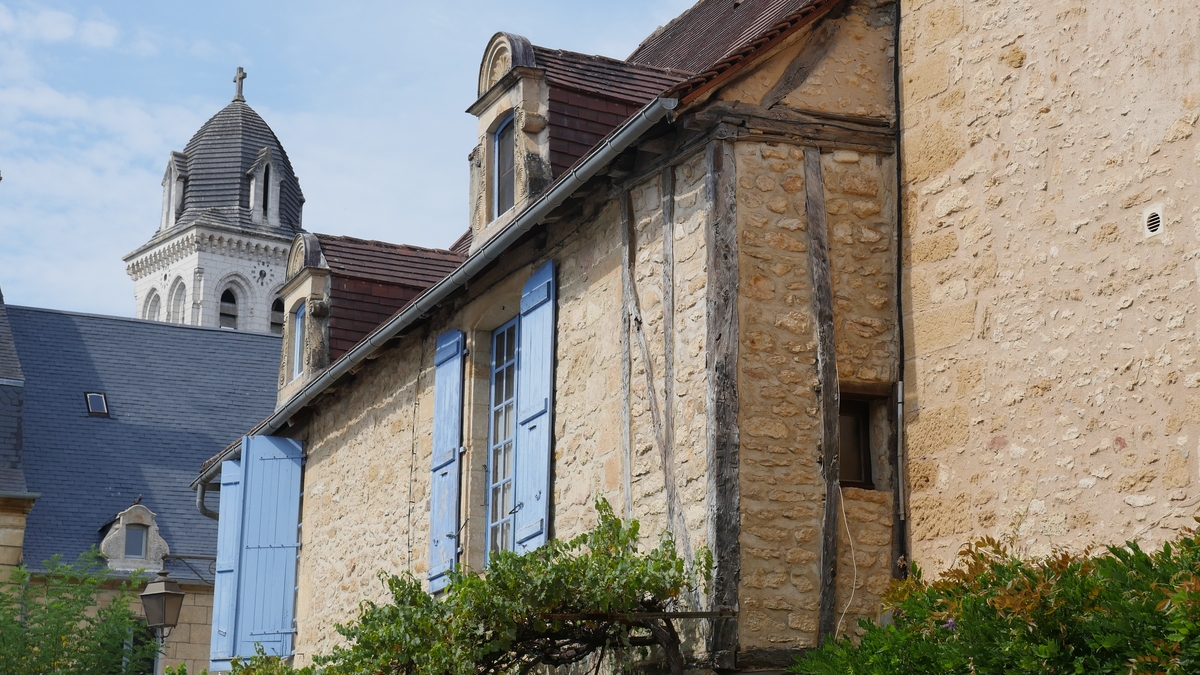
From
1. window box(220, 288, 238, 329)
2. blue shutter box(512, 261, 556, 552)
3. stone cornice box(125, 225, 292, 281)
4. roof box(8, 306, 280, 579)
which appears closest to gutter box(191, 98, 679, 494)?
blue shutter box(512, 261, 556, 552)

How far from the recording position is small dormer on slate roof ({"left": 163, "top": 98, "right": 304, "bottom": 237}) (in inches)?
1606

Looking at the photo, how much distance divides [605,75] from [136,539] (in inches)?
491

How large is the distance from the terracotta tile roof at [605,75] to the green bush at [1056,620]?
4110 mm

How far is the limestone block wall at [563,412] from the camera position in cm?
662

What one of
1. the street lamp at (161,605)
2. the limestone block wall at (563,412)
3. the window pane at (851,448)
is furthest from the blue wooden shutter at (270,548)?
the window pane at (851,448)

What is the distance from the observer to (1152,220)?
566 centimetres

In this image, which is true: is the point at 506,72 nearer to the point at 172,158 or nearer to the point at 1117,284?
the point at 1117,284

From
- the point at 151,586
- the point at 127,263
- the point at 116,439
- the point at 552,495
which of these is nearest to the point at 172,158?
the point at 127,263

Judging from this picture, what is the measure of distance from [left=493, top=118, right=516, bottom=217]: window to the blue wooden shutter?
130 inches

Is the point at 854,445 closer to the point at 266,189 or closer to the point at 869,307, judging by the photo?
the point at 869,307

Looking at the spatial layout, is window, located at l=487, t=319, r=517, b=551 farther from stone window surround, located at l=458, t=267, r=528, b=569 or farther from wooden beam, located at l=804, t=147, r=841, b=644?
wooden beam, located at l=804, t=147, r=841, b=644

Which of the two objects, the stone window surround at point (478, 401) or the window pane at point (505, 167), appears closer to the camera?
the stone window surround at point (478, 401)

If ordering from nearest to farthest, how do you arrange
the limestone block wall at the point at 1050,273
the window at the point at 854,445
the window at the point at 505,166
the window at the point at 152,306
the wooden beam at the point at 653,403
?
the limestone block wall at the point at 1050,273 → the wooden beam at the point at 653,403 → the window at the point at 854,445 → the window at the point at 505,166 → the window at the point at 152,306

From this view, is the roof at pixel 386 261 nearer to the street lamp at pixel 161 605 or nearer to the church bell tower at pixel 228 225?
the street lamp at pixel 161 605
